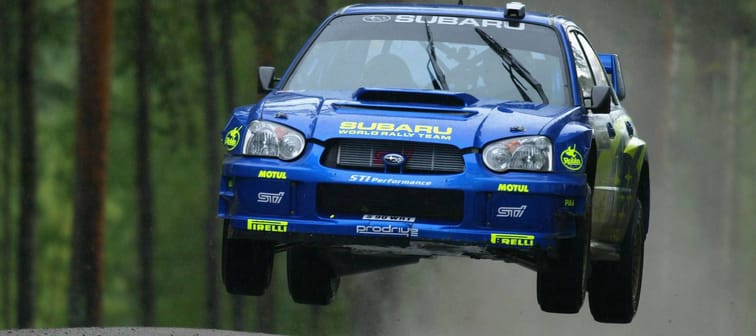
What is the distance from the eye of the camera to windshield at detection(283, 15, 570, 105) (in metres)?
9.46

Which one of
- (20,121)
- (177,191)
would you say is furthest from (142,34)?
(177,191)

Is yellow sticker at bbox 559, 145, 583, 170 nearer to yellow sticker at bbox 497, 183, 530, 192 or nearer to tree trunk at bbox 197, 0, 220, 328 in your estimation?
yellow sticker at bbox 497, 183, 530, 192

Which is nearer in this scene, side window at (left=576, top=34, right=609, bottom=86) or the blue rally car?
the blue rally car

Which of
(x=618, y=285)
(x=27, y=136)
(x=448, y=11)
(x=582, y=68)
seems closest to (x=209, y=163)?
(x=27, y=136)

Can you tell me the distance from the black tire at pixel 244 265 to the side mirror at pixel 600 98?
80.5 inches

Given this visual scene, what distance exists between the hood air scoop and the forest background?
589 inches

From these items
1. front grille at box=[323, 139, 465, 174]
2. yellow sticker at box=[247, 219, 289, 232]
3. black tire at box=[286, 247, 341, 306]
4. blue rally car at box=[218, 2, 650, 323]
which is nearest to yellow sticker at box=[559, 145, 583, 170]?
blue rally car at box=[218, 2, 650, 323]

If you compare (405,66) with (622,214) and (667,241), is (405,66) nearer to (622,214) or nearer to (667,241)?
(622,214)

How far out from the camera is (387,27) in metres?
9.90

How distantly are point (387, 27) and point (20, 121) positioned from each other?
20020 mm

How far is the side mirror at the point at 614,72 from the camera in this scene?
11711mm

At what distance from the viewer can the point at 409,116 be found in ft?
28.4

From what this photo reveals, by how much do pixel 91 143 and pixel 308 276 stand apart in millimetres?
13358

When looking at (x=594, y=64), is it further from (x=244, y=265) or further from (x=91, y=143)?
(x=91, y=143)
